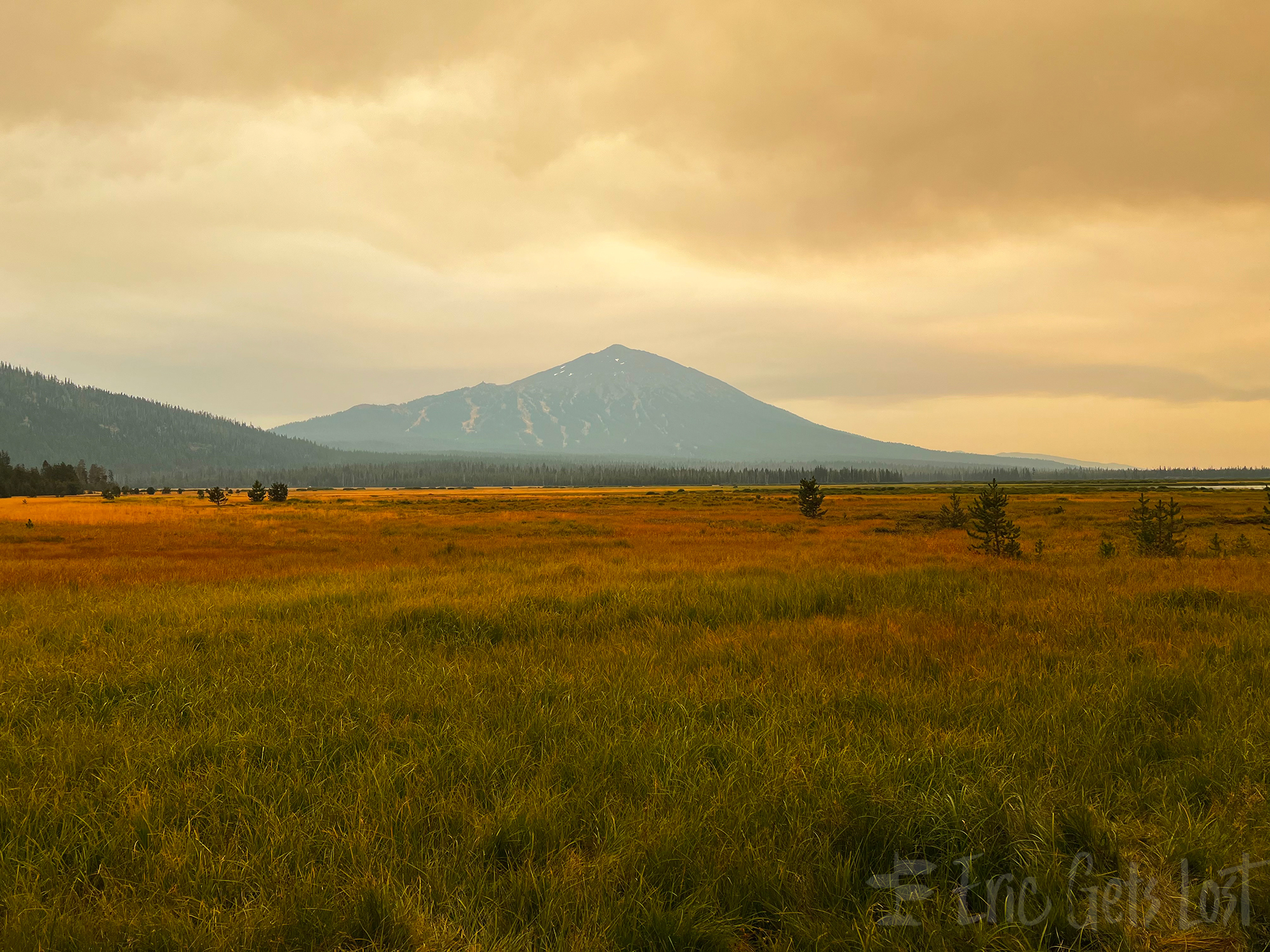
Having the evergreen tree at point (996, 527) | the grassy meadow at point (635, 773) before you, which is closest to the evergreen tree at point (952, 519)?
the evergreen tree at point (996, 527)

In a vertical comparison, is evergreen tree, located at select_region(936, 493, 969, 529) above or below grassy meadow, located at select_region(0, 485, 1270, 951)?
below

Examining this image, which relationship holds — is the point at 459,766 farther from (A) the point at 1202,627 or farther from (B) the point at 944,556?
(B) the point at 944,556

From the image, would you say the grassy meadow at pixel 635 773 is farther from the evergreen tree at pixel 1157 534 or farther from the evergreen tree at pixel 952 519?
the evergreen tree at pixel 952 519

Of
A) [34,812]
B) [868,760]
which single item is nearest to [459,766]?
[34,812]

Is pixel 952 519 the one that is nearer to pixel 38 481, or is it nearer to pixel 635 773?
pixel 635 773

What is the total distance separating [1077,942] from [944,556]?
16.4 metres

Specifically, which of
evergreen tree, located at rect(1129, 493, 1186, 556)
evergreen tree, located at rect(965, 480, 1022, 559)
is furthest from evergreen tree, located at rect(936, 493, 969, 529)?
evergreen tree, located at rect(965, 480, 1022, 559)

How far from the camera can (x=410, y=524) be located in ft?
126

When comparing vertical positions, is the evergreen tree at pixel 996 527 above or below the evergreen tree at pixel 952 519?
above

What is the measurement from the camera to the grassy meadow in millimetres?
3012

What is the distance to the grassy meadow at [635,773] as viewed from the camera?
9.88 ft

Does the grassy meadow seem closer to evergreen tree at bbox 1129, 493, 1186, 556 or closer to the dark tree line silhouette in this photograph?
evergreen tree at bbox 1129, 493, 1186, 556

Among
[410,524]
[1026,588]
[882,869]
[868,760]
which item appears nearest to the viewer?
[882,869]

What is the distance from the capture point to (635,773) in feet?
14.2
